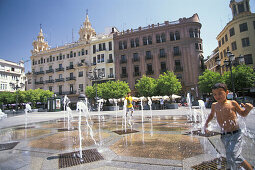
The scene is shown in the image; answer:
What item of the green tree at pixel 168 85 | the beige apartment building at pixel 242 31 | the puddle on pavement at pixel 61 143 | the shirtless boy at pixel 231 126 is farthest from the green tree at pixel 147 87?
the shirtless boy at pixel 231 126

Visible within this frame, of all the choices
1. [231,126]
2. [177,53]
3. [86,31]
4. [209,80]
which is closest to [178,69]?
[177,53]

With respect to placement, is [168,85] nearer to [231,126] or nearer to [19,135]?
[19,135]

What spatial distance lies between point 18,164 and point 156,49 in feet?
114

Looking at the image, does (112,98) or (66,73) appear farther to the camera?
(66,73)

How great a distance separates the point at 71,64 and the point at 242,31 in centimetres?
4012

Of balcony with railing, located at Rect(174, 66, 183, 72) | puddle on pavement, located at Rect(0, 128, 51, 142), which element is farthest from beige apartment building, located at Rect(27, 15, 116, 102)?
puddle on pavement, located at Rect(0, 128, 51, 142)

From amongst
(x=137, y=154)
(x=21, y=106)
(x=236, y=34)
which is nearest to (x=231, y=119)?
(x=137, y=154)

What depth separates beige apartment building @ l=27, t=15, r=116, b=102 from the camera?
1570 inches

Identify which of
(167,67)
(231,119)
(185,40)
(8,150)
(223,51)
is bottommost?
(8,150)

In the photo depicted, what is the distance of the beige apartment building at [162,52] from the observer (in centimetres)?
3238

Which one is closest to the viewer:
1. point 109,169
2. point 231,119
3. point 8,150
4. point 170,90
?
point 231,119

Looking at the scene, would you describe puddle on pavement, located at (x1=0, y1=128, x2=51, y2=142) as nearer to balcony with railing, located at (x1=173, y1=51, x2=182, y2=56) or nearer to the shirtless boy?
the shirtless boy

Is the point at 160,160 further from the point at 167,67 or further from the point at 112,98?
the point at 167,67

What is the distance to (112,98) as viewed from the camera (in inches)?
1130
